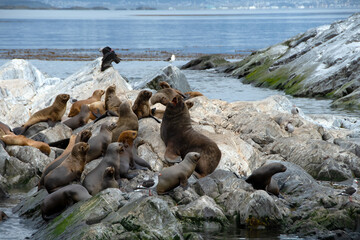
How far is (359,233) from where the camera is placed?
838cm

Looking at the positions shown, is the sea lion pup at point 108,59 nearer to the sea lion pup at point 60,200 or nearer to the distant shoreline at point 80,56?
the sea lion pup at point 60,200

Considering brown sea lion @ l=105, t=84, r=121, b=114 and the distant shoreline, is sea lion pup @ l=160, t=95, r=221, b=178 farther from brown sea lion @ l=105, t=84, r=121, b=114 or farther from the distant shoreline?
the distant shoreline

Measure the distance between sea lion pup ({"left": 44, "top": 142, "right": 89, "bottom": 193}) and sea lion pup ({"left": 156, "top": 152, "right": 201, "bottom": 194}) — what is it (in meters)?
1.44

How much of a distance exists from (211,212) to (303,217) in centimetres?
146

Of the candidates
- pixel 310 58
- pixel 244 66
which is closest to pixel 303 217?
pixel 310 58

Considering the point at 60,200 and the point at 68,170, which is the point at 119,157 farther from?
the point at 60,200

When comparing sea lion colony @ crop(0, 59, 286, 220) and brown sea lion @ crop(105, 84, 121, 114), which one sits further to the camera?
brown sea lion @ crop(105, 84, 121, 114)

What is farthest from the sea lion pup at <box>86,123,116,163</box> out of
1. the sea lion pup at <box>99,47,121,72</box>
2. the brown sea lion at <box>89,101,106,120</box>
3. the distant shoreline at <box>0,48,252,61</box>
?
the distant shoreline at <box>0,48,252,61</box>

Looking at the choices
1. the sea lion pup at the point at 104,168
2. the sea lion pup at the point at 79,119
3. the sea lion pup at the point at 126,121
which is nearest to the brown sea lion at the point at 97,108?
the sea lion pup at the point at 79,119

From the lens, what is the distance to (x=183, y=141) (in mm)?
10930

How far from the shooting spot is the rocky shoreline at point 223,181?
25.5ft

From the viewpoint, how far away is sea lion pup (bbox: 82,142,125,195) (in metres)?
9.27

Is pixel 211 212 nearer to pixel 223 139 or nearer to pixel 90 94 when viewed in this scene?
pixel 223 139

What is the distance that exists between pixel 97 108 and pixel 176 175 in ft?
19.2
